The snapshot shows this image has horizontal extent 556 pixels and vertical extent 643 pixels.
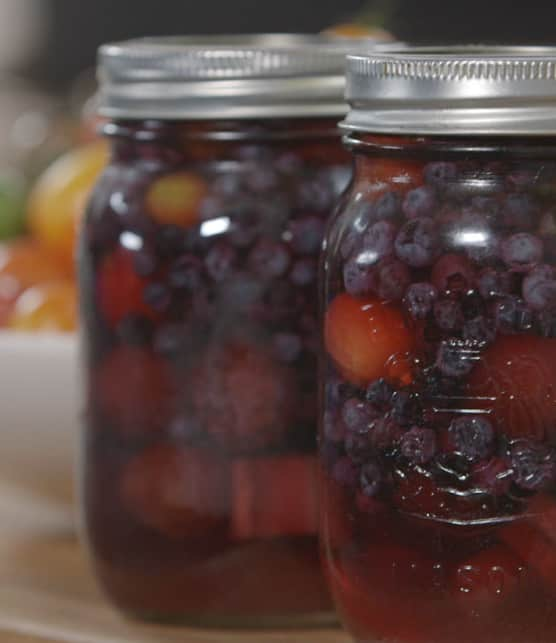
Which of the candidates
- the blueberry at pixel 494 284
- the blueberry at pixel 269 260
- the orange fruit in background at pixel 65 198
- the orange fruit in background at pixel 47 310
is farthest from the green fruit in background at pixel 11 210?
the blueberry at pixel 494 284

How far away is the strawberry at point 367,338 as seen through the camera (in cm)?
74

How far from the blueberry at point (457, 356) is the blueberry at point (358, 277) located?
49 mm

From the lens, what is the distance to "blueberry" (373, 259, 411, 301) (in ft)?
2.39

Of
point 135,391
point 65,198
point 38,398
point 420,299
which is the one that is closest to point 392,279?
point 420,299

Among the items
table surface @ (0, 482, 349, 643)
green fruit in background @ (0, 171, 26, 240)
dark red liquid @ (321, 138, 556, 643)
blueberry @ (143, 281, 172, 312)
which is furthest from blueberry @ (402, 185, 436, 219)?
green fruit in background @ (0, 171, 26, 240)

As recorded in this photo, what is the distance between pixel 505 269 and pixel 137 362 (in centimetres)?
30

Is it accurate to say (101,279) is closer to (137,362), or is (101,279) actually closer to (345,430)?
(137,362)

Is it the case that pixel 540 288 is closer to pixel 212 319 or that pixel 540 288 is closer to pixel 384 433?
pixel 384 433

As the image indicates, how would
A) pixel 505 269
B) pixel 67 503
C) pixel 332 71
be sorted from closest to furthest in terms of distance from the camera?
pixel 505 269, pixel 332 71, pixel 67 503

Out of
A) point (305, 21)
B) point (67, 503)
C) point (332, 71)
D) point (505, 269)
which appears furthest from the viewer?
point (305, 21)

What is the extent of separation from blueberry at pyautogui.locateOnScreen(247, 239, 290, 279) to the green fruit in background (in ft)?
1.75

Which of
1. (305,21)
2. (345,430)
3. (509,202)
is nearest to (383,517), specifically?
(345,430)

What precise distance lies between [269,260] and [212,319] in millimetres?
51

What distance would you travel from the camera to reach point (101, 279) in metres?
0.94
